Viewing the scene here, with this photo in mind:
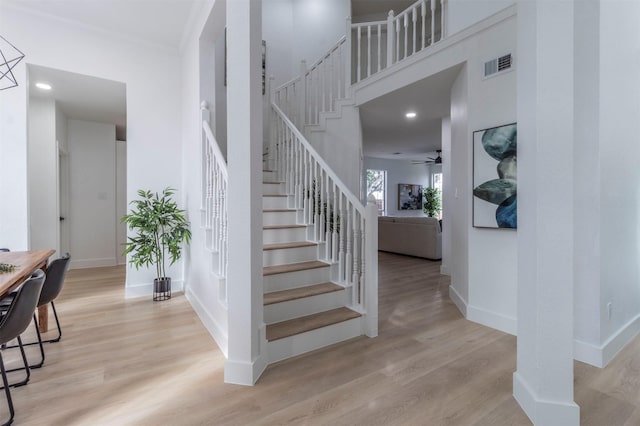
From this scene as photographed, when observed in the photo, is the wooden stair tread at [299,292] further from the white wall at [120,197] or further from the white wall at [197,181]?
the white wall at [120,197]

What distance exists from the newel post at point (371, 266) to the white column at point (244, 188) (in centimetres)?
102

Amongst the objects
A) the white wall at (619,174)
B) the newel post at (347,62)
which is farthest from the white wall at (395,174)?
the white wall at (619,174)

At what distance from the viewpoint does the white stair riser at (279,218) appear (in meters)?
3.45

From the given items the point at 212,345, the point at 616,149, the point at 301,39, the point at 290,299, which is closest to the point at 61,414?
the point at 212,345

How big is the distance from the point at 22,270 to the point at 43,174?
3.31 meters

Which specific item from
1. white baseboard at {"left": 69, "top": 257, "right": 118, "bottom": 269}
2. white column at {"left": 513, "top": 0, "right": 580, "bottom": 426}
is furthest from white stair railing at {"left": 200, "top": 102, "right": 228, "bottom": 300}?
white baseboard at {"left": 69, "top": 257, "right": 118, "bottom": 269}

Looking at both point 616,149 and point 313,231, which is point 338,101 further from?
point 616,149

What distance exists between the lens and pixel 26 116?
10.5ft

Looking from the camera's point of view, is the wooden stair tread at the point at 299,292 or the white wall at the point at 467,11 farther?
the white wall at the point at 467,11

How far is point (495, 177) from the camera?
106 inches

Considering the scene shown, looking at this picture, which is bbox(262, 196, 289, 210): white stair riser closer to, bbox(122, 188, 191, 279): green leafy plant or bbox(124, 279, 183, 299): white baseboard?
bbox(122, 188, 191, 279): green leafy plant

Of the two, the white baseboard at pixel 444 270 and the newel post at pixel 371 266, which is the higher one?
the newel post at pixel 371 266

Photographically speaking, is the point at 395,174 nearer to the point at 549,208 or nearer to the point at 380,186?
the point at 380,186

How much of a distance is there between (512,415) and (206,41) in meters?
4.01
